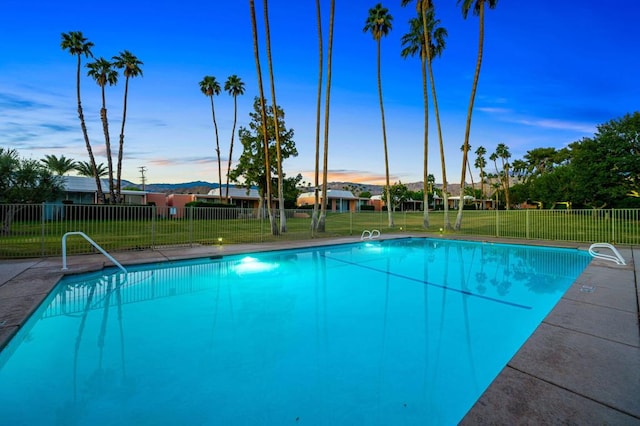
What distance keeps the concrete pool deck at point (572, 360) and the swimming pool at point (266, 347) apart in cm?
42

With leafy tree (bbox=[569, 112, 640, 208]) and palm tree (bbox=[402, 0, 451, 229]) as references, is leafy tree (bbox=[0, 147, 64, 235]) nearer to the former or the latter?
palm tree (bbox=[402, 0, 451, 229])

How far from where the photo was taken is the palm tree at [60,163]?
39.6 m

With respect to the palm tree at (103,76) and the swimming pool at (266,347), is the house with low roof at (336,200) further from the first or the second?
the swimming pool at (266,347)

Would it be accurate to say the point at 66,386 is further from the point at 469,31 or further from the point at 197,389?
the point at 469,31

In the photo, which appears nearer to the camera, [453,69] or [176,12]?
[176,12]

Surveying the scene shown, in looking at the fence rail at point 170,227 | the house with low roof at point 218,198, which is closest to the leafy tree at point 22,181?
the fence rail at point 170,227

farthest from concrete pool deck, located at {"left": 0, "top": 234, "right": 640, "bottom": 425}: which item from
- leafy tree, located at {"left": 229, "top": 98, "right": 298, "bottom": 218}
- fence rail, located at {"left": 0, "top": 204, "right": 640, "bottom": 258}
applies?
leafy tree, located at {"left": 229, "top": 98, "right": 298, "bottom": 218}

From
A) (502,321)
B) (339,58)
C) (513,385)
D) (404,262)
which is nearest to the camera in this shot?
(513,385)

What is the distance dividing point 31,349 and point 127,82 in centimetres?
2914

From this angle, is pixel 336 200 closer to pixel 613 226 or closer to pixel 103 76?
pixel 103 76

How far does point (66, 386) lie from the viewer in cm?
292

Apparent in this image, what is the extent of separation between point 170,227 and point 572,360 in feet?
48.0

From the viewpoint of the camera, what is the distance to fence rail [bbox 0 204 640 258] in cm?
930

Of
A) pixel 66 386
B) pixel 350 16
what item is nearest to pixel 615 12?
pixel 350 16
